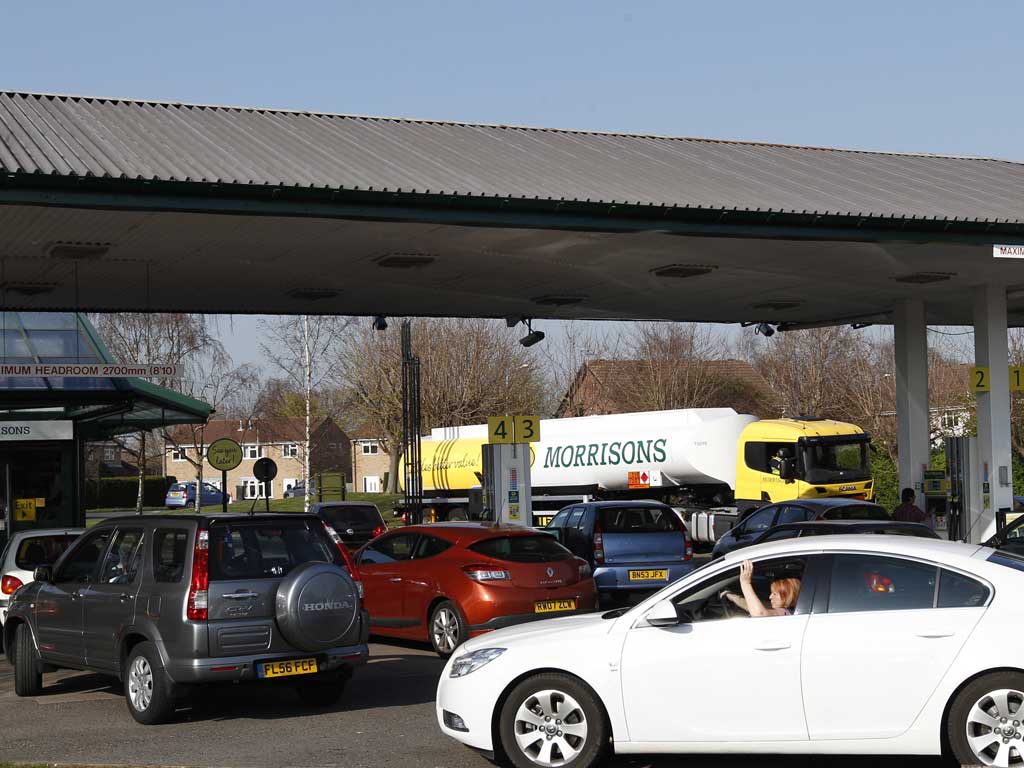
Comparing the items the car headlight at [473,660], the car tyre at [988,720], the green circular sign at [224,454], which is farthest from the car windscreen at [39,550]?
the green circular sign at [224,454]

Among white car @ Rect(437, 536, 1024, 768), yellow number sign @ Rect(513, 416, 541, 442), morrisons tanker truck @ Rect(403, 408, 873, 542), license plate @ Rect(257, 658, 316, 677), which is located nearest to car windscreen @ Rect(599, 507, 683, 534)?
yellow number sign @ Rect(513, 416, 541, 442)

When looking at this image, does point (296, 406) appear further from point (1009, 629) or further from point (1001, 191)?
point (1009, 629)

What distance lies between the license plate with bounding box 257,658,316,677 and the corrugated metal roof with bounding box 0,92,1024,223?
20.7ft

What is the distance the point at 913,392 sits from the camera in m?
25.7

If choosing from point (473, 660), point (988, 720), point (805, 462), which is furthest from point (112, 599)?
point (805, 462)

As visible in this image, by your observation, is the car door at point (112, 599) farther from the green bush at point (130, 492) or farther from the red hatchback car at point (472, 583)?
the green bush at point (130, 492)

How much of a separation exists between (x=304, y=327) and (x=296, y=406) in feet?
A: 29.3

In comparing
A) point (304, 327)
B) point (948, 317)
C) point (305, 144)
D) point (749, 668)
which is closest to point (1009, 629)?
point (749, 668)

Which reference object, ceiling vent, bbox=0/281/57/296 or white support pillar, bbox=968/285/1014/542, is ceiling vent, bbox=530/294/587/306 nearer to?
white support pillar, bbox=968/285/1014/542

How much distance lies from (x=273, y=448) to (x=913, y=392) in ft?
214

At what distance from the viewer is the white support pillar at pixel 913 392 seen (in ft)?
83.6

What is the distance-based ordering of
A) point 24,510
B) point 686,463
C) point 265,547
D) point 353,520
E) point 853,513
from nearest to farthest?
1. point 265,547
2. point 853,513
3. point 24,510
4. point 353,520
5. point 686,463

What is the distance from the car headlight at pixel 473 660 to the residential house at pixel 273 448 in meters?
48.5

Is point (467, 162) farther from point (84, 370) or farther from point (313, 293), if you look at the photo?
point (84, 370)
